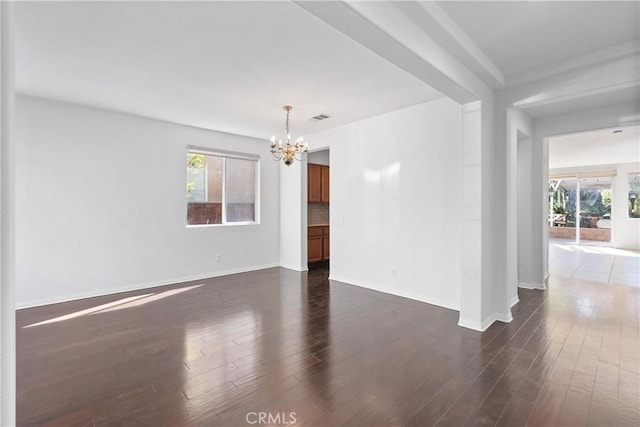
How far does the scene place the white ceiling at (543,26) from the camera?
86.0 inches

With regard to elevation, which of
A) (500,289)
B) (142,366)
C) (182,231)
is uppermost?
(182,231)

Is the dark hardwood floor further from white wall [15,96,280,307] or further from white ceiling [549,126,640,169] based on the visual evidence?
white ceiling [549,126,640,169]

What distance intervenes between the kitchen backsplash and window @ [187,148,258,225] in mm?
1544

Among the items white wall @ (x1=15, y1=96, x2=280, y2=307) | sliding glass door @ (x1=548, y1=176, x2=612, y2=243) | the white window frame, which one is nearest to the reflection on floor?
sliding glass door @ (x1=548, y1=176, x2=612, y2=243)

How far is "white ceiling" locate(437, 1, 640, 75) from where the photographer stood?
2184mm

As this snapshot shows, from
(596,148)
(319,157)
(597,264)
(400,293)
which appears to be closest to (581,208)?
(596,148)

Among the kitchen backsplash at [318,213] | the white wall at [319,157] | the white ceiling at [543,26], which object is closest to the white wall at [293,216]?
the white wall at [319,157]

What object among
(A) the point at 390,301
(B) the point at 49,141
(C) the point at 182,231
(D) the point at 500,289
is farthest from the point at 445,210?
(B) the point at 49,141

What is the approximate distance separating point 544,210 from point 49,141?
7.44 meters

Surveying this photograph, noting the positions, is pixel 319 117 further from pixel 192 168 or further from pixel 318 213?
pixel 318 213

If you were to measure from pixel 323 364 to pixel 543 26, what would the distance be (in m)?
3.28

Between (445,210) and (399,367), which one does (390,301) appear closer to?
(445,210)

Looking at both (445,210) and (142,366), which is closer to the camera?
(142,366)

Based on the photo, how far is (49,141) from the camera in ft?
13.6
